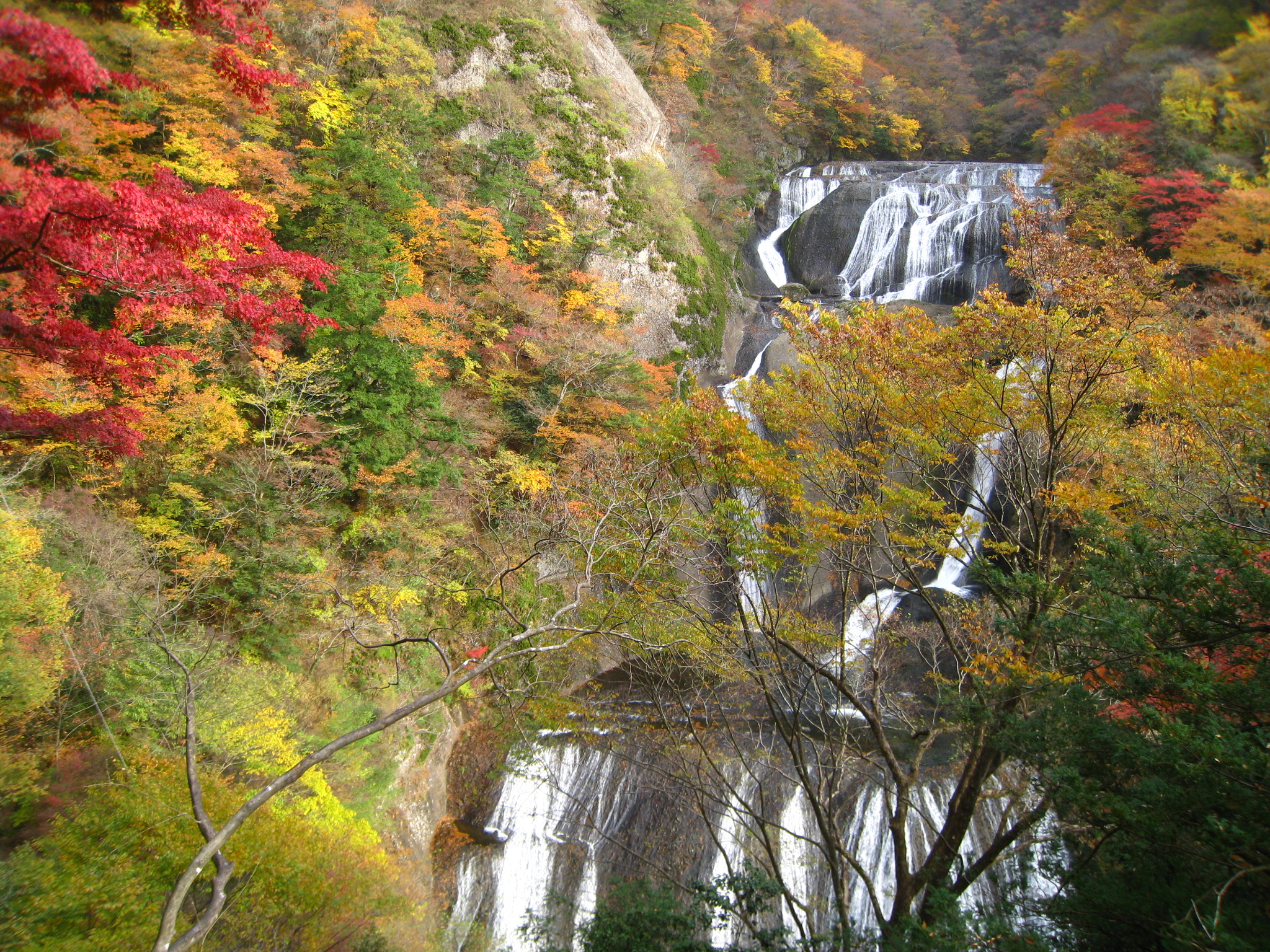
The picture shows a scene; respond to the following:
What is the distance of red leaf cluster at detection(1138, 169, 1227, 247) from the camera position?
47.5 ft

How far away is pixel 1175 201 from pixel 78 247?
21.5 metres

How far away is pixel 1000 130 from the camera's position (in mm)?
26672

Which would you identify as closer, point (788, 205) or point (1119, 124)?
point (1119, 124)

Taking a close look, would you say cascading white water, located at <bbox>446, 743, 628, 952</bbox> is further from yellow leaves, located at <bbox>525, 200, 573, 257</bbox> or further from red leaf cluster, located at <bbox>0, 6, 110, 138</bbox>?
yellow leaves, located at <bbox>525, 200, 573, 257</bbox>

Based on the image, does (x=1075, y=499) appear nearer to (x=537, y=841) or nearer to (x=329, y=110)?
(x=537, y=841)

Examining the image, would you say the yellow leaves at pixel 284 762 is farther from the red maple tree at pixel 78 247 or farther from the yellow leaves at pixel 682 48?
the yellow leaves at pixel 682 48

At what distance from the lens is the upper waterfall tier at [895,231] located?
59.2ft

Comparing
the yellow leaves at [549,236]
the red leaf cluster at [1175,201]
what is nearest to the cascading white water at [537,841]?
the yellow leaves at [549,236]

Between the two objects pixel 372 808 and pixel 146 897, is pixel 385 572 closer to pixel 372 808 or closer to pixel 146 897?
pixel 372 808

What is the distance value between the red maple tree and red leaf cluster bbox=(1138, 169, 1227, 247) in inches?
759

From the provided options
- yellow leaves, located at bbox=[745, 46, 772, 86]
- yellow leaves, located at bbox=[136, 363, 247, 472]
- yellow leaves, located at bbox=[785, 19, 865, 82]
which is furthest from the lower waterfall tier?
yellow leaves, located at bbox=[785, 19, 865, 82]

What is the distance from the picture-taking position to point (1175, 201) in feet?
49.9

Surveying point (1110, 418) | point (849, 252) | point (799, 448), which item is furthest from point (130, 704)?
point (849, 252)

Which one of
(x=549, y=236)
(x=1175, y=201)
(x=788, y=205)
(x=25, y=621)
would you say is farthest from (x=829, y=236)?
(x=25, y=621)
